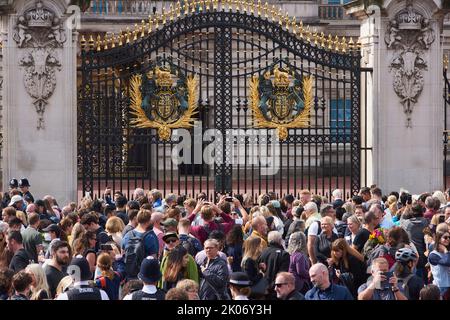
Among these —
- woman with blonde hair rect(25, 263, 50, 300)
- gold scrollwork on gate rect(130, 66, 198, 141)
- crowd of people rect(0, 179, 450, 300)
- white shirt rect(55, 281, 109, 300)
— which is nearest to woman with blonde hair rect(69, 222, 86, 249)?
crowd of people rect(0, 179, 450, 300)

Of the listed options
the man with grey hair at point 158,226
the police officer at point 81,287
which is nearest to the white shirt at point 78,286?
the police officer at point 81,287

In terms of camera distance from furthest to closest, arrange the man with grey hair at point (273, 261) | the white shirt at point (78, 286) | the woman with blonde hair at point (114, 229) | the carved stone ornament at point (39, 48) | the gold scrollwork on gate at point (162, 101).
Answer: the gold scrollwork on gate at point (162, 101), the carved stone ornament at point (39, 48), the woman with blonde hair at point (114, 229), the man with grey hair at point (273, 261), the white shirt at point (78, 286)

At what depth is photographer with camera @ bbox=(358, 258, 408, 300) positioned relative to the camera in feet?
35.7

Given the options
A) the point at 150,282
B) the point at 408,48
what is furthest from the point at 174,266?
the point at 408,48

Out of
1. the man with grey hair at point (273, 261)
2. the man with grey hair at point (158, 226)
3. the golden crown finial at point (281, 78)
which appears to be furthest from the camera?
the golden crown finial at point (281, 78)

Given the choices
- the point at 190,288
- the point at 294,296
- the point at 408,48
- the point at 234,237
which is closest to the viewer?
the point at 190,288

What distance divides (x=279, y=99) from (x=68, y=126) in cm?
403

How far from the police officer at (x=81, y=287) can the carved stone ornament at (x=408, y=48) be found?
12560mm

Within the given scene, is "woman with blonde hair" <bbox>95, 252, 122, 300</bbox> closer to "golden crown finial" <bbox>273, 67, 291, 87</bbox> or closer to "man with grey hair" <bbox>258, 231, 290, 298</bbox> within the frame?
"man with grey hair" <bbox>258, 231, 290, 298</bbox>

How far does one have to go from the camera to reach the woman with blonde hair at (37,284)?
10.6 meters

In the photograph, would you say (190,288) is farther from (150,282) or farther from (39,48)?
(39,48)

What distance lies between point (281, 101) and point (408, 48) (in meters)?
2.56

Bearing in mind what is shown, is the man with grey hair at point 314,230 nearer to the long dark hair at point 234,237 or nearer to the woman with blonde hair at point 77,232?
the long dark hair at point 234,237

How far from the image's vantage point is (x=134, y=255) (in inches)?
531
